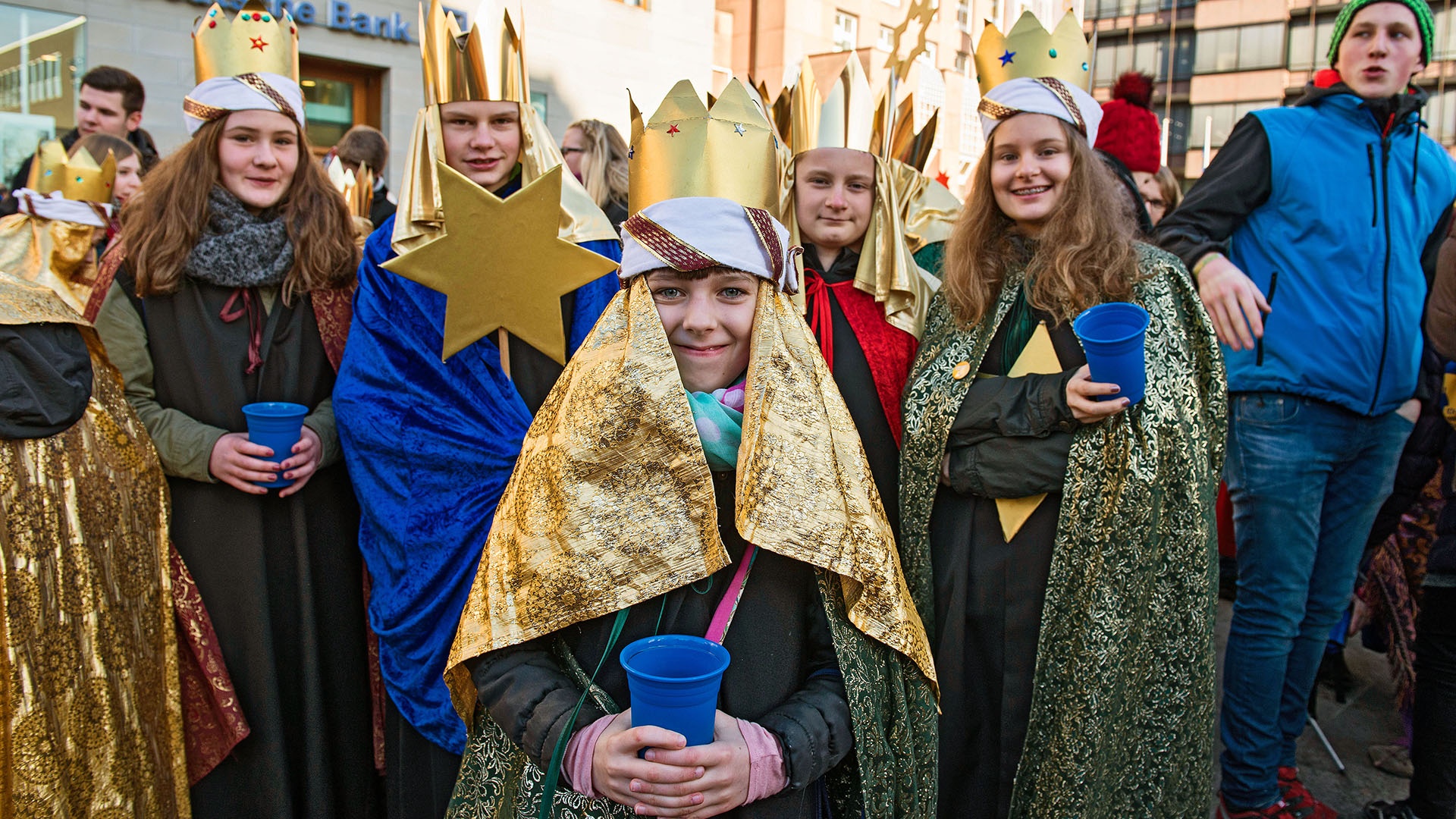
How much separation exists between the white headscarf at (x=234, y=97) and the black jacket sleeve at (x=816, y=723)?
2.43 m

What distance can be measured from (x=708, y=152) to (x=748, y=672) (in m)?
1.02

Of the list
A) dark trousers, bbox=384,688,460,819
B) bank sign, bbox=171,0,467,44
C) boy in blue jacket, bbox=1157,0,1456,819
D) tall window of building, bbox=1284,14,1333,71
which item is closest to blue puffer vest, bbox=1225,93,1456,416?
boy in blue jacket, bbox=1157,0,1456,819

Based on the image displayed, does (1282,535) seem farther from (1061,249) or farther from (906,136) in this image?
(906,136)

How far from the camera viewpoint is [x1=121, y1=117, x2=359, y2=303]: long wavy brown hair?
285cm

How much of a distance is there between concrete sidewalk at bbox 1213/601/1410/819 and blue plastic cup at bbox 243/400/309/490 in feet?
10.8

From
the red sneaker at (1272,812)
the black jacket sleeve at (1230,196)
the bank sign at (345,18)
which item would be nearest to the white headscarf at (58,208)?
the black jacket sleeve at (1230,196)

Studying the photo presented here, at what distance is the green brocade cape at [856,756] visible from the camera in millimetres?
1708

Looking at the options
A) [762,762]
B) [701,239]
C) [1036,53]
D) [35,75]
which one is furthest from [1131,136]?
[35,75]

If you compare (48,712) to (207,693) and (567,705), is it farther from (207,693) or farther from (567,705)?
(567,705)

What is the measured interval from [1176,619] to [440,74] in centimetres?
265

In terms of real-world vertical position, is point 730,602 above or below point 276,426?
below

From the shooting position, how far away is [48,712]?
2.29m

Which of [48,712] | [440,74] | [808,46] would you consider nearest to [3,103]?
[440,74]

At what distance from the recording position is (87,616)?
7.91ft
